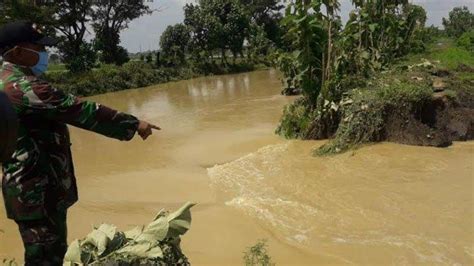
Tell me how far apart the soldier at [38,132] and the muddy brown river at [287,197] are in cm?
200

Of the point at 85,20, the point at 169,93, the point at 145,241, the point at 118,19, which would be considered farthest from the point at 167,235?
the point at 118,19

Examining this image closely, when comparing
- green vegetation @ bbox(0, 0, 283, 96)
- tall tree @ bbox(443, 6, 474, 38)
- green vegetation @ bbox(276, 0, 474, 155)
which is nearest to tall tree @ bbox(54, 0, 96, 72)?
green vegetation @ bbox(0, 0, 283, 96)

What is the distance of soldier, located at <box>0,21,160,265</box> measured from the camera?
2273 millimetres

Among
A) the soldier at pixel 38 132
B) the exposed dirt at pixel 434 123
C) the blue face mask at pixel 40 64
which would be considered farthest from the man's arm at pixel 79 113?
the exposed dirt at pixel 434 123

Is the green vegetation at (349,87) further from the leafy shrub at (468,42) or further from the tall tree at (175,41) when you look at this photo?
the tall tree at (175,41)

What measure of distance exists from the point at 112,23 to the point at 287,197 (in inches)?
1165

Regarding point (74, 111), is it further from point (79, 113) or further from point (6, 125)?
point (6, 125)

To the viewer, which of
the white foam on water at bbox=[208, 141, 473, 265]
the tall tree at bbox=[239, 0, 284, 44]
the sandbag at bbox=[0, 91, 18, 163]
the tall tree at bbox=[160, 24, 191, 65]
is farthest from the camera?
→ the tall tree at bbox=[239, 0, 284, 44]

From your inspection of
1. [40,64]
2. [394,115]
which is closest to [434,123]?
[394,115]

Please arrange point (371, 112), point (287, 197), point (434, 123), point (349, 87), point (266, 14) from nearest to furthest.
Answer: point (287, 197) < point (371, 112) < point (434, 123) < point (349, 87) < point (266, 14)

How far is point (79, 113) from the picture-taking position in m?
2.29

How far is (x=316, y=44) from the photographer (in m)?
9.88

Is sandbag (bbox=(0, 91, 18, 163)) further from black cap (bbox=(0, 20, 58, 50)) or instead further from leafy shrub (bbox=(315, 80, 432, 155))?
leafy shrub (bbox=(315, 80, 432, 155))

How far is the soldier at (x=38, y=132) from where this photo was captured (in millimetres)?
2273
